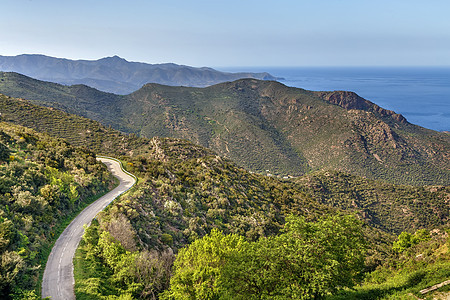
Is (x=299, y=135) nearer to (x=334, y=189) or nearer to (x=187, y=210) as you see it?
(x=334, y=189)

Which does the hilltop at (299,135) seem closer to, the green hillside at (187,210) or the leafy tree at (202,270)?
the green hillside at (187,210)

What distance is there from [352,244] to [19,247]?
853 inches

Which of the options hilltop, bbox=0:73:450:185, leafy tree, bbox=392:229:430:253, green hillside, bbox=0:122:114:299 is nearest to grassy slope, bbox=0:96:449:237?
green hillside, bbox=0:122:114:299

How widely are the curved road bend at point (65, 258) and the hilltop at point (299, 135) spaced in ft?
363

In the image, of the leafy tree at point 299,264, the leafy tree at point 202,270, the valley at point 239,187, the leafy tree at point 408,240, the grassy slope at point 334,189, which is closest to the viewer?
the leafy tree at point 299,264

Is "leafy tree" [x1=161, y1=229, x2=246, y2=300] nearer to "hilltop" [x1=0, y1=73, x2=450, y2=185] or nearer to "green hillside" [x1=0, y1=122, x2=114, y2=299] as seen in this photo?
"green hillside" [x1=0, y1=122, x2=114, y2=299]

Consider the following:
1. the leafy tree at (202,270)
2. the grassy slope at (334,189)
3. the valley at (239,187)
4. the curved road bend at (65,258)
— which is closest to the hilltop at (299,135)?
the valley at (239,187)

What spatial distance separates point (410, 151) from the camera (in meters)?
136

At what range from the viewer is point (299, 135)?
16138 centimetres

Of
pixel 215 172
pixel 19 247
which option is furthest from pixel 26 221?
pixel 215 172

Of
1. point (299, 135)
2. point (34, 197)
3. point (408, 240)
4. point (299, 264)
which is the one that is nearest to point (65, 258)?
point (34, 197)

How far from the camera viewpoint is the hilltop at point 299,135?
128625 millimetres

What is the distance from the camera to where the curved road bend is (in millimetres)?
15250

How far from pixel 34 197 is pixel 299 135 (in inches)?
6182
